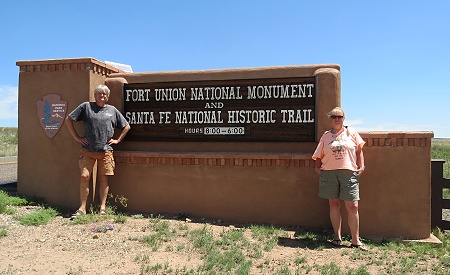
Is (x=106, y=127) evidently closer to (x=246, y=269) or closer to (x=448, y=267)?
(x=246, y=269)

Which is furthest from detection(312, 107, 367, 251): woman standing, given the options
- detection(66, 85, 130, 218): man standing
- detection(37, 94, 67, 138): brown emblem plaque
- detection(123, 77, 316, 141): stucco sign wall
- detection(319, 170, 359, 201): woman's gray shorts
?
detection(37, 94, 67, 138): brown emblem plaque

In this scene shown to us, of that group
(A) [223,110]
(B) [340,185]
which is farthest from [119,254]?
(B) [340,185]

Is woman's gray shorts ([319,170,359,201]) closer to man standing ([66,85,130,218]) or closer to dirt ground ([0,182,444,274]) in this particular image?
dirt ground ([0,182,444,274])

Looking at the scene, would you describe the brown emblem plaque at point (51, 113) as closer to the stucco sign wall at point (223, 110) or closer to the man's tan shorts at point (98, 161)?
the man's tan shorts at point (98, 161)

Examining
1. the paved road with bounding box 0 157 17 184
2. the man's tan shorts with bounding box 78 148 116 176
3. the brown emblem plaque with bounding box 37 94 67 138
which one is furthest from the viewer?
the paved road with bounding box 0 157 17 184

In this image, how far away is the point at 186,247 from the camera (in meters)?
4.68

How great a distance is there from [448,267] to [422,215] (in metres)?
0.99

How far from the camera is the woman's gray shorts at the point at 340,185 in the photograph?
4.86 metres

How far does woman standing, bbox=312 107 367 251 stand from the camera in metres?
4.85

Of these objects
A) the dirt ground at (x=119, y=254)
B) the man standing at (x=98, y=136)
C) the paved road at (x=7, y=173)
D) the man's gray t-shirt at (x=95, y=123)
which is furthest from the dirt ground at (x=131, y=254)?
the paved road at (x=7, y=173)

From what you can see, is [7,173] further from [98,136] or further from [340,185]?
[340,185]

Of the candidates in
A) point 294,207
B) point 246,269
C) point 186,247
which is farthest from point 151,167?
point 246,269

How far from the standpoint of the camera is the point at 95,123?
19.6ft

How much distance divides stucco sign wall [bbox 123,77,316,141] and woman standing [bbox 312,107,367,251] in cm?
73
